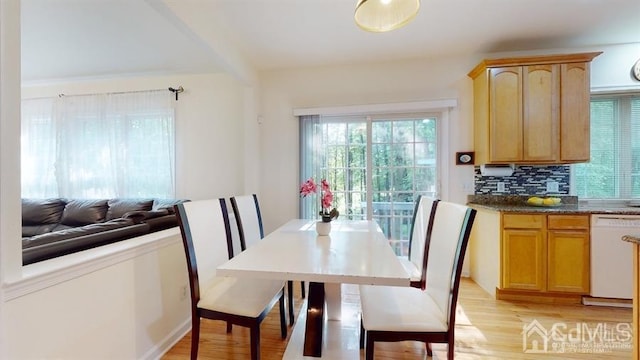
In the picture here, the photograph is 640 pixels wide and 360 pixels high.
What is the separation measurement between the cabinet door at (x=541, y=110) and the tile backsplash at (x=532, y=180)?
318 mm

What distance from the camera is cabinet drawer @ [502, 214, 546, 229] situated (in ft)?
8.58

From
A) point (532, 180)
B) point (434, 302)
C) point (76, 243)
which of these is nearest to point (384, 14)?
point (434, 302)

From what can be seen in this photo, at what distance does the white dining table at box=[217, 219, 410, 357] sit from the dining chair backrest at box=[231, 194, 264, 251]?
0.33 m

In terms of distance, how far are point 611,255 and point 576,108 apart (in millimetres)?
1417

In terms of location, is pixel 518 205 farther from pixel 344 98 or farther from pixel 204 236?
pixel 204 236

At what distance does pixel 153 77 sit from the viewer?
3.85m

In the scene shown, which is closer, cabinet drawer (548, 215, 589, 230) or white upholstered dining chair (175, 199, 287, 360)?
white upholstered dining chair (175, 199, 287, 360)

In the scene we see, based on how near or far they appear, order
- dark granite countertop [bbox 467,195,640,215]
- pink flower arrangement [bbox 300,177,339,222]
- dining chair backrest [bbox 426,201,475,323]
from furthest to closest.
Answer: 1. dark granite countertop [bbox 467,195,640,215]
2. pink flower arrangement [bbox 300,177,339,222]
3. dining chair backrest [bbox 426,201,475,323]

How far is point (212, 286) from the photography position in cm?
173

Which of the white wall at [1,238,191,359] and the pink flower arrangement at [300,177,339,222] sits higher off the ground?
the pink flower arrangement at [300,177,339,222]

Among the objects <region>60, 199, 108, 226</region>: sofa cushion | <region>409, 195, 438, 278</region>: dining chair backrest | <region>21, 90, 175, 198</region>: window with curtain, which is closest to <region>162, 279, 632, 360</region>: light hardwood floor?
<region>409, 195, 438, 278</region>: dining chair backrest

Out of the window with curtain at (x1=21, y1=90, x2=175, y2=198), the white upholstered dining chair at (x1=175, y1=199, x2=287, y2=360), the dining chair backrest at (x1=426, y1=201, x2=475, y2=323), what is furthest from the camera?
the window with curtain at (x1=21, y1=90, x2=175, y2=198)

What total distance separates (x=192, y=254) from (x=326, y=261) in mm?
751

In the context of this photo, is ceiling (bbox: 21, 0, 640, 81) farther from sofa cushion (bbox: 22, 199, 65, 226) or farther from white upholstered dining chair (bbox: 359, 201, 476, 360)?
white upholstered dining chair (bbox: 359, 201, 476, 360)
